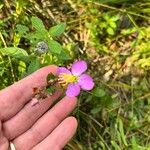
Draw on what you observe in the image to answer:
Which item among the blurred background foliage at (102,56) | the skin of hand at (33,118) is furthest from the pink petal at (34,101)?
the blurred background foliage at (102,56)

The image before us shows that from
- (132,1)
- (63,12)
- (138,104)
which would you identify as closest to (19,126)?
(138,104)

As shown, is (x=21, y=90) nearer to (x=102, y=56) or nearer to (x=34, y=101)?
(x=34, y=101)

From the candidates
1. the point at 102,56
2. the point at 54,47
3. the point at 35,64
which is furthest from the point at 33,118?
the point at 102,56

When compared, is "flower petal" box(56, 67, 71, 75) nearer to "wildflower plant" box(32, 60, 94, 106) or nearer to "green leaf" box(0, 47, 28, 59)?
"wildflower plant" box(32, 60, 94, 106)

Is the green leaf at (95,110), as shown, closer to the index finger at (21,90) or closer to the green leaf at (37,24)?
the index finger at (21,90)

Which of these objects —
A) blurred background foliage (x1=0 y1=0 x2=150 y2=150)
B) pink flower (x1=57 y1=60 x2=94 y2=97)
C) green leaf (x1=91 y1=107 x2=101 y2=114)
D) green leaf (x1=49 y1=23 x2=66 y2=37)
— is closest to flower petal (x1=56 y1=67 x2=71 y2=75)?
pink flower (x1=57 y1=60 x2=94 y2=97)

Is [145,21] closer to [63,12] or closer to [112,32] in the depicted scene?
[112,32]
